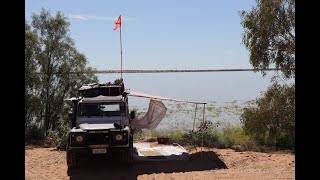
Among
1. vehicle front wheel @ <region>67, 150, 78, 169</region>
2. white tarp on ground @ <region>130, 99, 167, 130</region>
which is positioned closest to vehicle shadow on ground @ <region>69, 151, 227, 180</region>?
vehicle front wheel @ <region>67, 150, 78, 169</region>

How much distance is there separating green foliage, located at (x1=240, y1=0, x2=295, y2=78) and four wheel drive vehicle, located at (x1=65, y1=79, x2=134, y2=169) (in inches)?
259

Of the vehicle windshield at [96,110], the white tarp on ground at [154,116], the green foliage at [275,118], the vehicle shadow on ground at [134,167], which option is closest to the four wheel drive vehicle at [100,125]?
the vehicle windshield at [96,110]

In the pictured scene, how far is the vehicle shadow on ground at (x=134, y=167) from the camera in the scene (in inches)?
433

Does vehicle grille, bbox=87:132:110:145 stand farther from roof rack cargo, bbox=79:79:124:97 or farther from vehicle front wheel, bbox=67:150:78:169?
roof rack cargo, bbox=79:79:124:97

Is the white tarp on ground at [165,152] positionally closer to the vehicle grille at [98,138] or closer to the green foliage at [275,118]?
the vehicle grille at [98,138]

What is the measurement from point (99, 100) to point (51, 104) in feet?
34.4

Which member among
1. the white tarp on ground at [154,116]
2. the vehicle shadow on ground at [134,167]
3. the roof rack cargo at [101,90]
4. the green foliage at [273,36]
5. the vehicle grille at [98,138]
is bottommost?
the vehicle shadow on ground at [134,167]

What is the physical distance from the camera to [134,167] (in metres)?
12.0

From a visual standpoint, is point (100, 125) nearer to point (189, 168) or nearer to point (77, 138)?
point (77, 138)

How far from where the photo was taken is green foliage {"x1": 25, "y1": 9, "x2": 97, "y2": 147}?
2159cm

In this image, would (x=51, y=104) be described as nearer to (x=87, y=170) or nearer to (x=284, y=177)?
(x=87, y=170)

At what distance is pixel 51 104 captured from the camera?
71.4ft

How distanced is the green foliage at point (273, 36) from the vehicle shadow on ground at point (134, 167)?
5562 mm
